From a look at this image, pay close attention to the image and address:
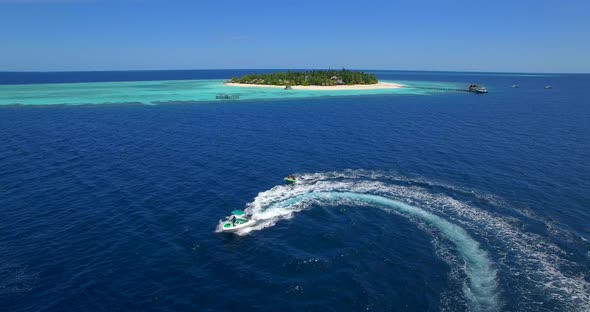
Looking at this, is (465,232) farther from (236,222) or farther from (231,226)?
(231,226)

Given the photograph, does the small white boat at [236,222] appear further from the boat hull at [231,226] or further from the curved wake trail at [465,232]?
the curved wake trail at [465,232]

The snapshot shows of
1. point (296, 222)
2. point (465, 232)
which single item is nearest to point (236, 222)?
point (296, 222)

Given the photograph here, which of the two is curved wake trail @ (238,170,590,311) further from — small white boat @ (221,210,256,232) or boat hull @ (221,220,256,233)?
small white boat @ (221,210,256,232)

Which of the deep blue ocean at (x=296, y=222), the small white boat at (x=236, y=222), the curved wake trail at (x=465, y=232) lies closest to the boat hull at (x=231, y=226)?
the small white boat at (x=236, y=222)

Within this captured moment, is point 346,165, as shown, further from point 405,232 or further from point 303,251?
point 303,251

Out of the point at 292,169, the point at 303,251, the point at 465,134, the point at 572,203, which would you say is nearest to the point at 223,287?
the point at 303,251

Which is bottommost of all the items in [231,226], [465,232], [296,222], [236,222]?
[465,232]

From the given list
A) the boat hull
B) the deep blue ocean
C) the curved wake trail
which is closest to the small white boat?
the boat hull

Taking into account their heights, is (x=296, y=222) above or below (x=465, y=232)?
above
